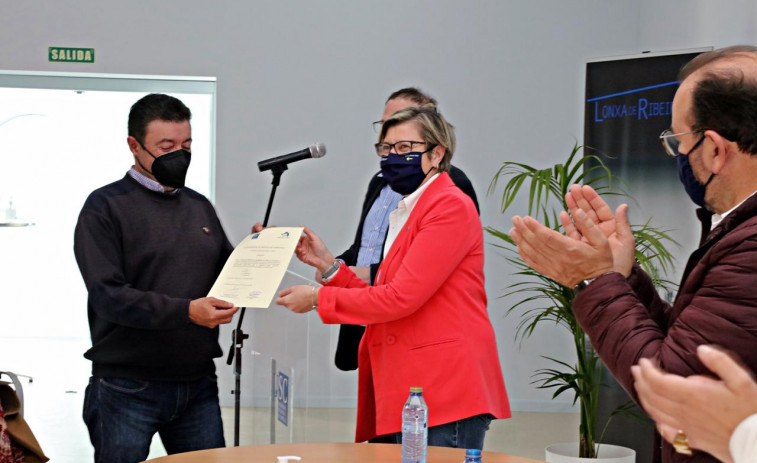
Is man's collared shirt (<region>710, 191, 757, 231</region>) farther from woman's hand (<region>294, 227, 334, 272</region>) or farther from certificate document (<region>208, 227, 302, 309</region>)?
woman's hand (<region>294, 227, 334, 272</region>)

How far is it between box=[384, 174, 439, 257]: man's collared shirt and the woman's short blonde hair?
11 cm

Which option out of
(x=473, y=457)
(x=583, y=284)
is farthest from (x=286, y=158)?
(x=583, y=284)

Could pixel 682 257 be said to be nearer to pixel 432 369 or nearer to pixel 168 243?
pixel 432 369

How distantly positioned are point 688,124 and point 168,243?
180 centimetres

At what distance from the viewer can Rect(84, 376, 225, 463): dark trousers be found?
9.29 feet

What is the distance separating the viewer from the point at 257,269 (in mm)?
2912

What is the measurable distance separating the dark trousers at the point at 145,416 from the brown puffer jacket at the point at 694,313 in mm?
1592

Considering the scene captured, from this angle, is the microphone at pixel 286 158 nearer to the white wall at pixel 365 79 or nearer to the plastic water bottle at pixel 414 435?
the plastic water bottle at pixel 414 435

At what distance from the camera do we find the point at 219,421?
3.05m

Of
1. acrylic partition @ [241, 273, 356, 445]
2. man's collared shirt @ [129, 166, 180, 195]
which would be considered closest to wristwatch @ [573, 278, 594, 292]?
acrylic partition @ [241, 273, 356, 445]

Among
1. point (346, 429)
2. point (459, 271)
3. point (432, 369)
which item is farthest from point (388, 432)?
point (346, 429)

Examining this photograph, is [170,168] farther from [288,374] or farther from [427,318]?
[427,318]

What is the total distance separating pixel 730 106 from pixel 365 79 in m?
5.80

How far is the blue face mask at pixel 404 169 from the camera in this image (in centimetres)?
297
